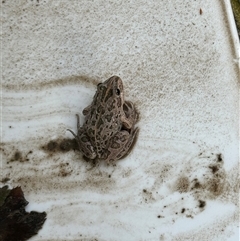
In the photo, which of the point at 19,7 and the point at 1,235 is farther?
the point at 19,7

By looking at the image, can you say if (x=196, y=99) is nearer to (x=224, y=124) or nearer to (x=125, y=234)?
(x=224, y=124)

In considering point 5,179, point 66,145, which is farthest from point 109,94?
point 5,179

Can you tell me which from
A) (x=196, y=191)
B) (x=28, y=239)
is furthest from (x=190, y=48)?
(x=28, y=239)

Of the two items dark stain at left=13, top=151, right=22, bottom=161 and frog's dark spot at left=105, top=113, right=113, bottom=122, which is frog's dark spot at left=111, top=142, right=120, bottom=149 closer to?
frog's dark spot at left=105, top=113, right=113, bottom=122

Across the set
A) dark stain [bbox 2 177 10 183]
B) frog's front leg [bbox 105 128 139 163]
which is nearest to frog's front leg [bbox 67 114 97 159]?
frog's front leg [bbox 105 128 139 163]

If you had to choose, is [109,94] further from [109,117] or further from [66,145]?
[66,145]
